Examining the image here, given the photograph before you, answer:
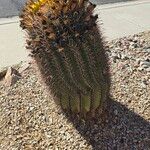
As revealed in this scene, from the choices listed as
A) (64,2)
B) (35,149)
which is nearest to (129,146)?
(35,149)

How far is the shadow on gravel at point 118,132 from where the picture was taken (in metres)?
4.49

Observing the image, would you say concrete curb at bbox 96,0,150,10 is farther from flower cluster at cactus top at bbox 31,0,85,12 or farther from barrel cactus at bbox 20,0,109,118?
flower cluster at cactus top at bbox 31,0,85,12

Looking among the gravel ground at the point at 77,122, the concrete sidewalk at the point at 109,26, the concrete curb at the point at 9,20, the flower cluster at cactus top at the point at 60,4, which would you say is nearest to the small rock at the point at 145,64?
the gravel ground at the point at 77,122

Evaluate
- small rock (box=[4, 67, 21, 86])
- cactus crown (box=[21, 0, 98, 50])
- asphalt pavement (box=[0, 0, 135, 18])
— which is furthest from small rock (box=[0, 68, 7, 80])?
asphalt pavement (box=[0, 0, 135, 18])

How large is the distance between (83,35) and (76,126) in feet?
3.47

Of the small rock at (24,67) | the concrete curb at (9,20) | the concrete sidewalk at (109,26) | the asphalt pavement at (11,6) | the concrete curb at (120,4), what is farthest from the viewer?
the concrete curb at (120,4)

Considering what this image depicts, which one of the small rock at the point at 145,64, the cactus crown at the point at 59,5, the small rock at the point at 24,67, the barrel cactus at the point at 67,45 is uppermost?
the cactus crown at the point at 59,5

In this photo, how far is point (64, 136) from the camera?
182 inches

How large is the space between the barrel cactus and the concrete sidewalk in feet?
7.44

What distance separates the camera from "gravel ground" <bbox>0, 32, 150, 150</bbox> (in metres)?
4.55

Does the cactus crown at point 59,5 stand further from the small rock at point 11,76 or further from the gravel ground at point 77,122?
the small rock at point 11,76

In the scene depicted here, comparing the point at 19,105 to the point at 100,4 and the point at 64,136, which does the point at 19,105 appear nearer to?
the point at 64,136

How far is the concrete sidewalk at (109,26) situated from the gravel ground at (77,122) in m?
1.02

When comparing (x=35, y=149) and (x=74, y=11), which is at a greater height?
(x=74, y=11)
